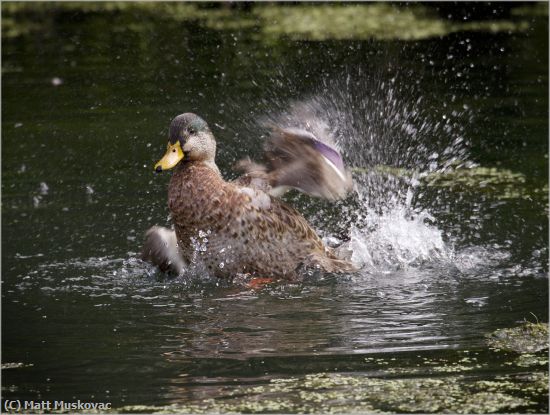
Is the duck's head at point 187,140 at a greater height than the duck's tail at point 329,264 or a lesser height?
greater

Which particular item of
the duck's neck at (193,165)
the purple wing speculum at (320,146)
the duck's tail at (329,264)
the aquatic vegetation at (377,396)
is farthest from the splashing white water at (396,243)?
the aquatic vegetation at (377,396)

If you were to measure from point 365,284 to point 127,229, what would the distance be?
6.62 feet

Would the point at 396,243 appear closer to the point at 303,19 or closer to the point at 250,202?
the point at 250,202

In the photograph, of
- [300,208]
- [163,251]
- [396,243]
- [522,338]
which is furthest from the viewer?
[300,208]

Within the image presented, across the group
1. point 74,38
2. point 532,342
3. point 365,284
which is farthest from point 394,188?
point 74,38

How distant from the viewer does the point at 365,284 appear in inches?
232

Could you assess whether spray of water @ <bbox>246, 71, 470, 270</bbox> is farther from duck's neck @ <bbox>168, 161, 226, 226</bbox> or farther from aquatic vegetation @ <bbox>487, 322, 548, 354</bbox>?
aquatic vegetation @ <bbox>487, 322, 548, 354</bbox>

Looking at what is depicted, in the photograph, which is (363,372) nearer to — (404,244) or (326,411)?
(326,411)

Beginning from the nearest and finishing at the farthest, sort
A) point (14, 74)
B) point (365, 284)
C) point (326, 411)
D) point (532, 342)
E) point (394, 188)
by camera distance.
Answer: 1. point (326, 411)
2. point (532, 342)
3. point (365, 284)
4. point (394, 188)
5. point (14, 74)

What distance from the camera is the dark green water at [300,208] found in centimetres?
439

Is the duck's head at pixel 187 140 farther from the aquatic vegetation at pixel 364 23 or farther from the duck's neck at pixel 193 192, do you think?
the aquatic vegetation at pixel 364 23

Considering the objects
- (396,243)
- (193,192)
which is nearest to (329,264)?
(396,243)

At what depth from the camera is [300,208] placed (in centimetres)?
759

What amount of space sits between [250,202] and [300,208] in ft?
5.32
